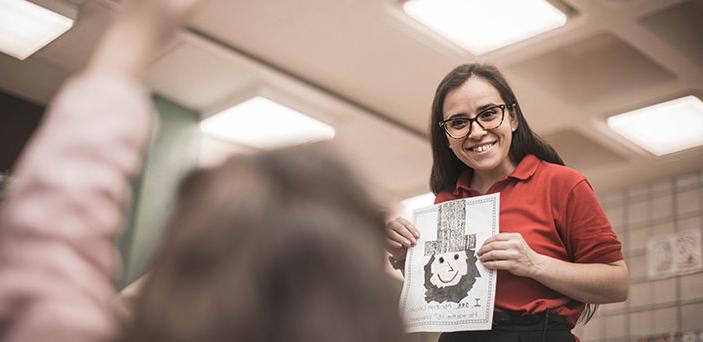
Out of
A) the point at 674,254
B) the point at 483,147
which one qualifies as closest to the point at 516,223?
the point at 483,147

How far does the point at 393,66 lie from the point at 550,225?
2.29 metres

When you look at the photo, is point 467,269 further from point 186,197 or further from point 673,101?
point 673,101

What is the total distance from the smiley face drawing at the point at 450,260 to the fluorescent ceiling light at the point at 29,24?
2421 millimetres

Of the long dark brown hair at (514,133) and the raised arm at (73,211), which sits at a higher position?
the long dark brown hair at (514,133)

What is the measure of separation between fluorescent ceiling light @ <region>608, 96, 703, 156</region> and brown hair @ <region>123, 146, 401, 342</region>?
3.74 m

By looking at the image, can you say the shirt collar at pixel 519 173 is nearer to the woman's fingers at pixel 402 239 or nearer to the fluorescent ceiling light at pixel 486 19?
the woman's fingers at pixel 402 239

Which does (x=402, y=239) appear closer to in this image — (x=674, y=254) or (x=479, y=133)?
(x=479, y=133)

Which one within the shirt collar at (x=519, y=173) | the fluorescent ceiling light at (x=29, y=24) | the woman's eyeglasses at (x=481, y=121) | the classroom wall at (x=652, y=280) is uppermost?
the fluorescent ceiling light at (x=29, y=24)

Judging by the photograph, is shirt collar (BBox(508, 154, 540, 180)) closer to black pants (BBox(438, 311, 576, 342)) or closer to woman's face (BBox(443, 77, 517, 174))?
woman's face (BBox(443, 77, 517, 174))

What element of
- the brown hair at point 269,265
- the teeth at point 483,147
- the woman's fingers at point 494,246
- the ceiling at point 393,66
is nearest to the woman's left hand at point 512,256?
the woman's fingers at point 494,246

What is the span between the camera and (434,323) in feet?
4.95

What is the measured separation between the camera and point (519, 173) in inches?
63.5

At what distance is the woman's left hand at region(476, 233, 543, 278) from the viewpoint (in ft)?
4.75

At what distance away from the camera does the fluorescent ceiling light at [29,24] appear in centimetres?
341
